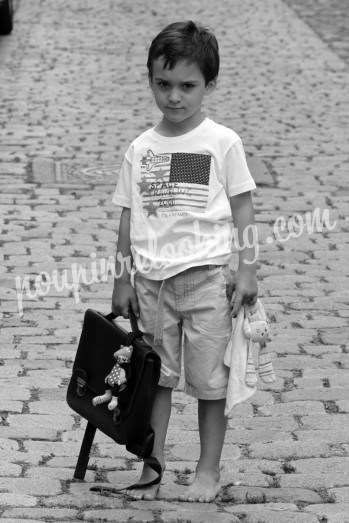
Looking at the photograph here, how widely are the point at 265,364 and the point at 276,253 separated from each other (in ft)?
13.0

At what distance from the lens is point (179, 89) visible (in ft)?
13.3

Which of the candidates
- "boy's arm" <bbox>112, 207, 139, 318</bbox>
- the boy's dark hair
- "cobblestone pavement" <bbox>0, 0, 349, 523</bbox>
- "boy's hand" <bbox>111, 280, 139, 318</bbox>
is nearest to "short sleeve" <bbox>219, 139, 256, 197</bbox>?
the boy's dark hair

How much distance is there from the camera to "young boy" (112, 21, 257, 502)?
160 inches

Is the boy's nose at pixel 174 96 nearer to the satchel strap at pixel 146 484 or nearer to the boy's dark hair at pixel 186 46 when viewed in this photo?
the boy's dark hair at pixel 186 46

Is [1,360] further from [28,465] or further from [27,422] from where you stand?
[28,465]

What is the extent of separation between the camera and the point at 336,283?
743 cm

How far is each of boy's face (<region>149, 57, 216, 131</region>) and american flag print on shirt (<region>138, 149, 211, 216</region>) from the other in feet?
0.43

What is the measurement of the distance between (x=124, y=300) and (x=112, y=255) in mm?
3659

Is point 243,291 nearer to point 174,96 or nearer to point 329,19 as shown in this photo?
point 174,96

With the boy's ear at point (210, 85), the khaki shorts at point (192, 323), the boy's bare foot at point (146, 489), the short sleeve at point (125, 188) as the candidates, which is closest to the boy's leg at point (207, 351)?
the khaki shorts at point (192, 323)

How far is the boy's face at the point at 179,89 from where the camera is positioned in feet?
13.3

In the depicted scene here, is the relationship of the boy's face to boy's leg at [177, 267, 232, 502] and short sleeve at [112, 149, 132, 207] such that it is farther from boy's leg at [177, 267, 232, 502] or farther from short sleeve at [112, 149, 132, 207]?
boy's leg at [177, 267, 232, 502]

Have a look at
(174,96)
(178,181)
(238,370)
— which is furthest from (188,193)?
(238,370)

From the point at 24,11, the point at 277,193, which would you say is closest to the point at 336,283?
the point at 277,193
